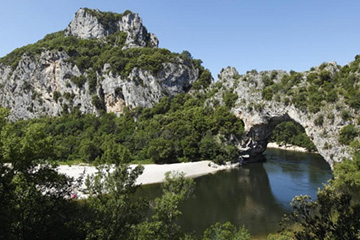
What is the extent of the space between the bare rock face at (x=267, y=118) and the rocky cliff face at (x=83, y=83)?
993 inches

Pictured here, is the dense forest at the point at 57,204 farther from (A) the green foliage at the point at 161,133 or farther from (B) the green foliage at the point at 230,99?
(B) the green foliage at the point at 230,99

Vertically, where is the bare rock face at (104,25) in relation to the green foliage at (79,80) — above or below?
above

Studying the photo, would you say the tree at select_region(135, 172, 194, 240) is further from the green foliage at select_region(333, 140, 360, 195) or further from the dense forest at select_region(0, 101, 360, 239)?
the green foliage at select_region(333, 140, 360, 195)

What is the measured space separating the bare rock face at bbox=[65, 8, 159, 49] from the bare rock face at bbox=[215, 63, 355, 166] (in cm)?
6097

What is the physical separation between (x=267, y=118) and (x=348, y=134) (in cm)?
1950

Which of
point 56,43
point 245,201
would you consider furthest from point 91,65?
point 245,201

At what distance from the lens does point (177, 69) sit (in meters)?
92.4

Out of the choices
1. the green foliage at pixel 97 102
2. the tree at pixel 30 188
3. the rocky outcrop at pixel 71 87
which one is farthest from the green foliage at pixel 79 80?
the tree at pixel 30 188

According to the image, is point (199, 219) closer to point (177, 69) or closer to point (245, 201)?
point (245, 201)

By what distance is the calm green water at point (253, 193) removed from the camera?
88.9 ft

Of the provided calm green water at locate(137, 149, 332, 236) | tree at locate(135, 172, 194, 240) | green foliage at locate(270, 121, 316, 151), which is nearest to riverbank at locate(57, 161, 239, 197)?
calm green water at locate(137, 149, 332, 236)

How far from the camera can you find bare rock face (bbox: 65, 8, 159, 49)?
116338 millimetres

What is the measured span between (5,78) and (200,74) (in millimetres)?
91049

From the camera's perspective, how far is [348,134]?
127 feet
